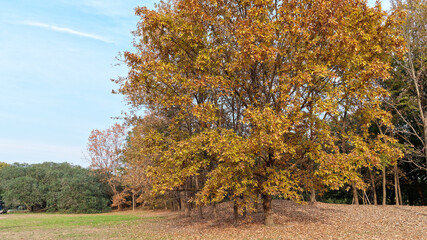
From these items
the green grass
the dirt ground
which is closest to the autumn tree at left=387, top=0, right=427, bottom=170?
the dirt ground

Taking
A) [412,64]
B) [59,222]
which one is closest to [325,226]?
[412,64]

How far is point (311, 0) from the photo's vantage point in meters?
11.6

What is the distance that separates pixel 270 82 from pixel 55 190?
38970mm

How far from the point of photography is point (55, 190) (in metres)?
40.3

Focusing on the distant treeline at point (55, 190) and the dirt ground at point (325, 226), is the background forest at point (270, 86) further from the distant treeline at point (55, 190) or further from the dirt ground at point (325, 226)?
the distant treeline at point (55, 190)

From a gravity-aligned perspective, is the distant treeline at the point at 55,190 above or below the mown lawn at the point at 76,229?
above

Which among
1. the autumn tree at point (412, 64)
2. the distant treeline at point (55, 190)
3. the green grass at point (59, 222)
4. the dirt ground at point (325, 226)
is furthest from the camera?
the distant treeline at point (55, 190)

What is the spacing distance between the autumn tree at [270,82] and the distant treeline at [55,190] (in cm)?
2908

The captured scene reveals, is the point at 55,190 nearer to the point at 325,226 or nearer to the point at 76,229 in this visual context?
the point at 76,229

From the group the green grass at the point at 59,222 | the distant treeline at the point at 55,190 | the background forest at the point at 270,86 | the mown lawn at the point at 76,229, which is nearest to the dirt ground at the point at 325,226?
the background forest at the point at 270,86

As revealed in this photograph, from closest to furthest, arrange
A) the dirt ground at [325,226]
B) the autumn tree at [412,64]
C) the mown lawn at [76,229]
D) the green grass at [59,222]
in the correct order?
Result: the dirt ground at [325,226]
the mown lawn at [76,229]
the autumn tree at [412,64]
the green grass at [59,222]

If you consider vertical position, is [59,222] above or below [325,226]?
below

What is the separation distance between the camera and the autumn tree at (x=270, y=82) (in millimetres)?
10641

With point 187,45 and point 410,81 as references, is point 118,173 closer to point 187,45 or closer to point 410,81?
point 187,45
